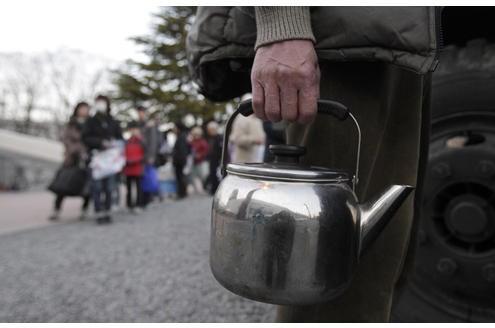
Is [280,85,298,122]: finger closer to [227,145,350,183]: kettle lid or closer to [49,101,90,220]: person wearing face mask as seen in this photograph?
[227,145,350,183]: kettle lid

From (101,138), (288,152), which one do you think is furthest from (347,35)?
(101,138)

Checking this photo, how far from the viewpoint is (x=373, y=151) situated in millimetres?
980

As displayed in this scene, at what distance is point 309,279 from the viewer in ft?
2.44

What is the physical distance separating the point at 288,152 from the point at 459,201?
76 centimetres

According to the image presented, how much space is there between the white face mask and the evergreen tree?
11235mm

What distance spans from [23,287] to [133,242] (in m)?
1.19

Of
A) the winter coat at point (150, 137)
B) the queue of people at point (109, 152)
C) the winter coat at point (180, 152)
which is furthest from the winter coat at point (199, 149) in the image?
the winter coat at point (150, 137)

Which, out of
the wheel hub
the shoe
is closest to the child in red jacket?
the shoe

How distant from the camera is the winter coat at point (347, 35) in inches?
30.4

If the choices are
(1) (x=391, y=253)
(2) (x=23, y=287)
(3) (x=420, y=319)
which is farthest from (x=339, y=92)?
(2) (x=23, y=287)

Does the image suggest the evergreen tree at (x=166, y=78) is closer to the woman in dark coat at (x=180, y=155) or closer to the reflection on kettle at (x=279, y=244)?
the woman in dark coat at (x=180, y=155)

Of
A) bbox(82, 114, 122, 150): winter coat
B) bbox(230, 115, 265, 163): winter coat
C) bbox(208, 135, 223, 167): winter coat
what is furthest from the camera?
A: bbox(208, 135, 223, 167): winter coat

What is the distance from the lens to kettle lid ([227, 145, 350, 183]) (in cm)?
75

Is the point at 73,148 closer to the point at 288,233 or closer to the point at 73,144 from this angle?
the point at 73,144
